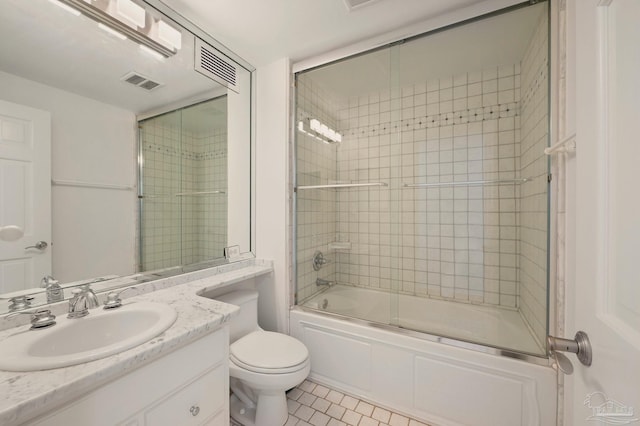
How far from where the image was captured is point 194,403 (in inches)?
37.0

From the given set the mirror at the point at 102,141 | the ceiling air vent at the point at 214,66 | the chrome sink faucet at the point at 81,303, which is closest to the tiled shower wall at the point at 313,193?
the ceiling air vent at the point at 214,66

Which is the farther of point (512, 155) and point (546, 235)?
point (512, 155)

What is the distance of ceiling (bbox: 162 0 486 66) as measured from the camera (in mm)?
1410

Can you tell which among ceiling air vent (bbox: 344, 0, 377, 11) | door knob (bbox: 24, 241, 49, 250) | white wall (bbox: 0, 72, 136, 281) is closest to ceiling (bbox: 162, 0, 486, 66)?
ceiling air vent (bbox: 344, 0, 377, 11)

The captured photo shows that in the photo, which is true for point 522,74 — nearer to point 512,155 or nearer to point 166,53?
point 512,155

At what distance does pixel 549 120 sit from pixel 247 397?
2332mm

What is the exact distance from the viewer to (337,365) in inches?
67.0

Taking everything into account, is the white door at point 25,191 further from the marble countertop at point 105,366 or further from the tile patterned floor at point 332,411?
the tile patterned floor at point 332,411

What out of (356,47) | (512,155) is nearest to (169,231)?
(356,47)

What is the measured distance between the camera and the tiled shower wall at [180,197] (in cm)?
145

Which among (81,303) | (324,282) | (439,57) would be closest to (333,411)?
(324,282)

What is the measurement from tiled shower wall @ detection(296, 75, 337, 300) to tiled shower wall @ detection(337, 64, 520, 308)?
0.13m

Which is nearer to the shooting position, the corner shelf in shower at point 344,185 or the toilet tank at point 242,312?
the toilet tank at point 242,312

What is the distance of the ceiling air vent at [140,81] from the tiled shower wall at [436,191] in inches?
60.8
